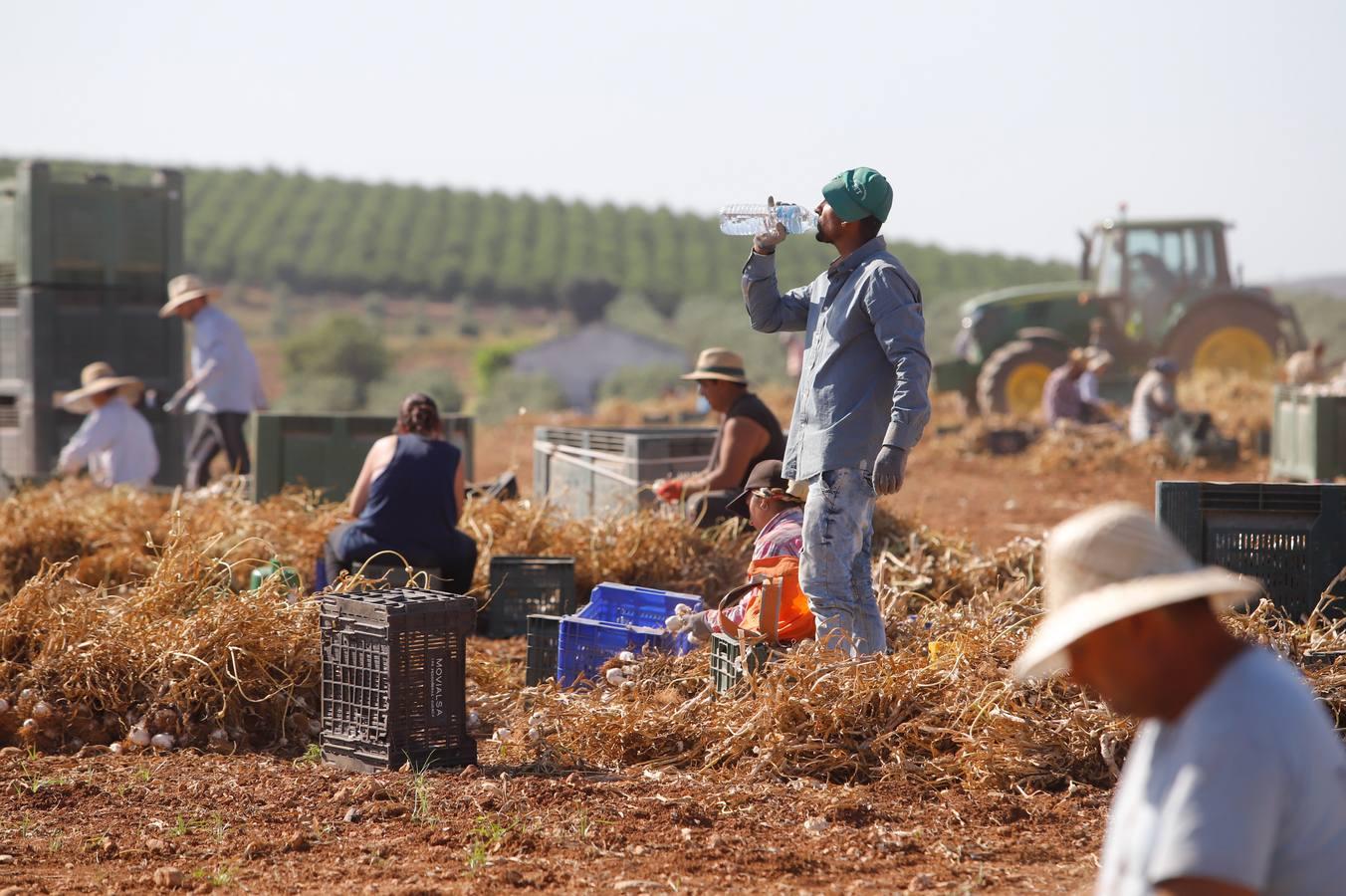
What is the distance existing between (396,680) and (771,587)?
1392 mm

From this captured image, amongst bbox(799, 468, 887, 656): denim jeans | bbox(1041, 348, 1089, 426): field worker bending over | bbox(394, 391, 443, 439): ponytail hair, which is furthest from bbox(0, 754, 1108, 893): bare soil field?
bbox(1041, 348, 1089, 426): field worker bending over

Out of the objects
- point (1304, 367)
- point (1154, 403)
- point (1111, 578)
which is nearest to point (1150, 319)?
point (1304, 367)

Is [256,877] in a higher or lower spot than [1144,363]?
lower

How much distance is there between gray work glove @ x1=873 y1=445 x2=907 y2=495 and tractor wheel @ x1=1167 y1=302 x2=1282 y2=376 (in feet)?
60.9

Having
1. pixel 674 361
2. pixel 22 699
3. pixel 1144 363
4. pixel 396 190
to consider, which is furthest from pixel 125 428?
pixel 396 190

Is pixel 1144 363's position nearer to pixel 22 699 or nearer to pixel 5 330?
pixel 5 330

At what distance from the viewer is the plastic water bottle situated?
5.70m

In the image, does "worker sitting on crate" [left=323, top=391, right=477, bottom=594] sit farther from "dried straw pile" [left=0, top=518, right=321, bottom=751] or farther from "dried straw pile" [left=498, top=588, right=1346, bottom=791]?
"dried straw pile" [left=498, top=588, right=1346, bottom=791]

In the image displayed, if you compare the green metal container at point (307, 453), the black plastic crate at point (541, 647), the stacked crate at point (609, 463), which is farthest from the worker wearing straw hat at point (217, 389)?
the black plastic crate at point (541, 647)

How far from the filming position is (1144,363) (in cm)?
2297

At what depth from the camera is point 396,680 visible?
5.27 m

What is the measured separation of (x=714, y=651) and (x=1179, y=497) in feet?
6.30

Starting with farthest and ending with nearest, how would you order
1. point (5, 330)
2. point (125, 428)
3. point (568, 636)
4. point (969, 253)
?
point (969, 253), point (5, 330), point (125, 428), point (568, 636)

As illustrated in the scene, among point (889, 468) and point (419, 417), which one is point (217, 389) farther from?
point (889, 468)
